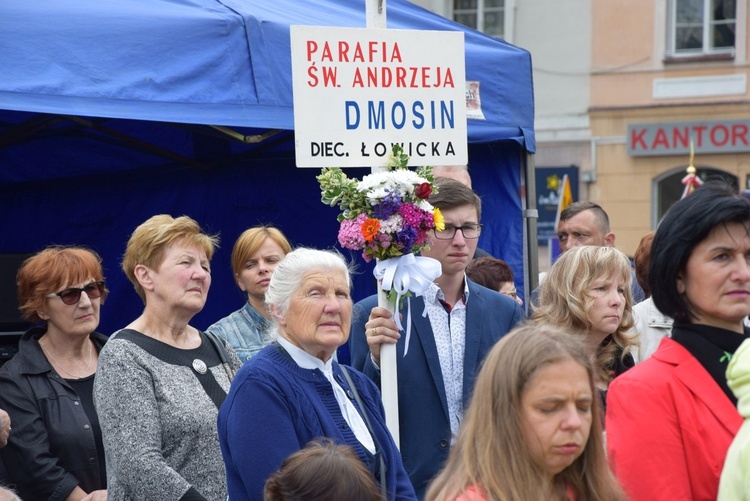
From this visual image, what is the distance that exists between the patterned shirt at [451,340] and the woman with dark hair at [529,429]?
5.16 ft

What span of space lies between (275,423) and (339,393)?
304mm

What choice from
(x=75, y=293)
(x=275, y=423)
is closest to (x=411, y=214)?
(x=275, y=423)

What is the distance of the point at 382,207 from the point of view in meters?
3.78

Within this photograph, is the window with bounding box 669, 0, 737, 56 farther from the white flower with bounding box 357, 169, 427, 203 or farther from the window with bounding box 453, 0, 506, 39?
the white flower with bounding box 357, 169, 427, 203

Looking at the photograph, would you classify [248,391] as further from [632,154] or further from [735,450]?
[632,154]

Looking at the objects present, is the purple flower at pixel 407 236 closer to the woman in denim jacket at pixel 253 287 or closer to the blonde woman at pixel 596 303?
the blonde woman at pixel 596 303

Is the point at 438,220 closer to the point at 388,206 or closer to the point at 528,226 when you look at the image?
the point at 388,206

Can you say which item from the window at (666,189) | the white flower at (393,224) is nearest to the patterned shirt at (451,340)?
the white flower at (393,224)

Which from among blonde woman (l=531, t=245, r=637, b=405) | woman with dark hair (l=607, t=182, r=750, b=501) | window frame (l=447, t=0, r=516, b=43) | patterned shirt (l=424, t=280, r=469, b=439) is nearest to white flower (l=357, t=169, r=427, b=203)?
patterned shirt (l=424, t=280, r=469, b=439)

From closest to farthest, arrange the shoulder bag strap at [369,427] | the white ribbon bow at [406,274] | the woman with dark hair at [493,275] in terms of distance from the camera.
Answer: the shoulder bag strap at [369,427], the white ribbon bow at [406,274], the woman with dark hair at [493,275]

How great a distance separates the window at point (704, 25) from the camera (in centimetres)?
1795

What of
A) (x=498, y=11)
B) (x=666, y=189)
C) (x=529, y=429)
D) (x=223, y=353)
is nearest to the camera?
(x=529, y=429)

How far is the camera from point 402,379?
12.9ft

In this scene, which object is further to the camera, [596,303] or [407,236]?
[596,303]
